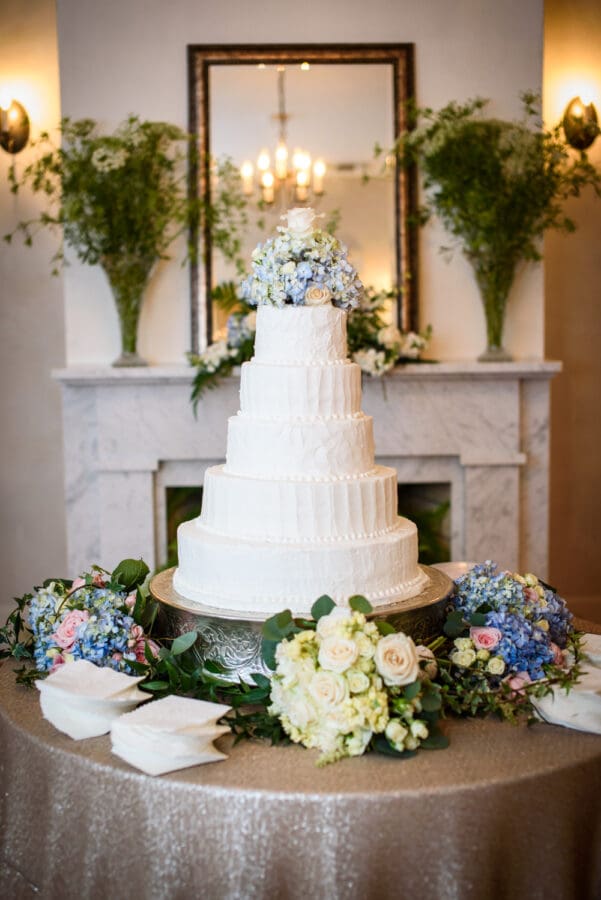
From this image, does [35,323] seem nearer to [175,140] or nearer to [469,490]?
[175,140]

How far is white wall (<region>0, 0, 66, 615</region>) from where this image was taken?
18.7 ft

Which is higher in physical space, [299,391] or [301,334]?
[301,334]

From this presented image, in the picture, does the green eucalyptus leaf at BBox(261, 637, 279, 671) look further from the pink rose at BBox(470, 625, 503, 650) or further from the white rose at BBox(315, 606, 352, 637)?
the pink rose at BBox(470, 625, 503, 650)

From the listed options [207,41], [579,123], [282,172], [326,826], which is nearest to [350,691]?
[326,826]

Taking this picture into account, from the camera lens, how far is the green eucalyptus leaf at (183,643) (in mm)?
2389

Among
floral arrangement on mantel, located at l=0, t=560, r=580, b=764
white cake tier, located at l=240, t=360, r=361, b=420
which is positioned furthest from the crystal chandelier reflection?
floral arrangement on mantel, located at l=0, t=560, r=580, b=764

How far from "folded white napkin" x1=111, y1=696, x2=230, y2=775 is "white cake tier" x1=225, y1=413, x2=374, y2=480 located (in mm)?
701

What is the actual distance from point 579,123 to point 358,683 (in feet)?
14.7

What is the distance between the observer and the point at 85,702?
2.20m

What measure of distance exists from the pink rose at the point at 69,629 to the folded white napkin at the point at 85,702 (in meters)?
0.21

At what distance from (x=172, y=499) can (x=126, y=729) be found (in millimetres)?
3407

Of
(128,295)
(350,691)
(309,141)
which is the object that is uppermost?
(309,141)

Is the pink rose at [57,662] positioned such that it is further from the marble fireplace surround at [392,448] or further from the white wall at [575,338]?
the white wall at [575,338]

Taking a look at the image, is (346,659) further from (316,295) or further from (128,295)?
(128,295)
